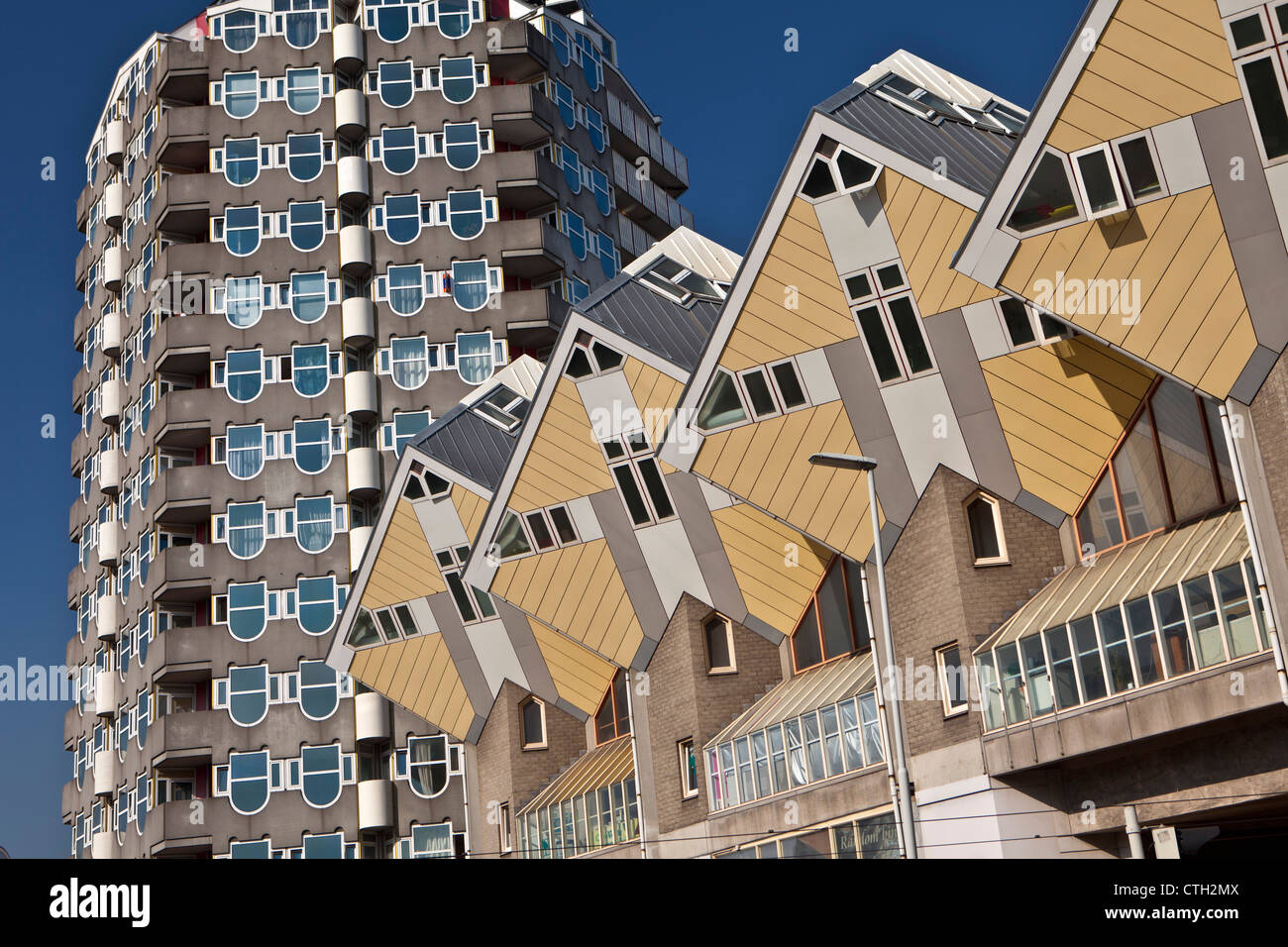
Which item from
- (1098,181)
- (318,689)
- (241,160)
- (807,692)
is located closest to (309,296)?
(241,160)

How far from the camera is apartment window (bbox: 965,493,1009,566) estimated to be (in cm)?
2919

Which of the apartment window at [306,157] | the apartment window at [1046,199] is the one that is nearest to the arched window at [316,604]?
the apartment window at [306,157]

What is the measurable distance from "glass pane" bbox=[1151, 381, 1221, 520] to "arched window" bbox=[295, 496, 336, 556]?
128 feet

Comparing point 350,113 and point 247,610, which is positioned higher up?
point 350,113

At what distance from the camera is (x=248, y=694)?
2237 inches

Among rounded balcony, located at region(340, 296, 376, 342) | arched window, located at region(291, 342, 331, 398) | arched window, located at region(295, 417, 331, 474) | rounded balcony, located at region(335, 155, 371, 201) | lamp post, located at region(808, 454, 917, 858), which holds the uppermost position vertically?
rounded balcony, located at region(335, 155, 371, 201)

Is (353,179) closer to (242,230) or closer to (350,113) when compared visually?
(350,113)

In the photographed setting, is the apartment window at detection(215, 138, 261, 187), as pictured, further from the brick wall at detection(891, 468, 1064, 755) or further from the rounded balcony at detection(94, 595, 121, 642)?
the brick wall at detection(891, 468, 1064, 755)

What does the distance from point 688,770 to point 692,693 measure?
2101 millimetres

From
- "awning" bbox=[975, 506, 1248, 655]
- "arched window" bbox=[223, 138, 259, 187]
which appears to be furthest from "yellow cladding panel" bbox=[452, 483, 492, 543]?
"arched window" bbox=[223, 138, 259, 187]

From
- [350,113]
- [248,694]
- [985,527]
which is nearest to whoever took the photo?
[985,527]

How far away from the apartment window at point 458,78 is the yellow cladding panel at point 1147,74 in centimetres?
4407
